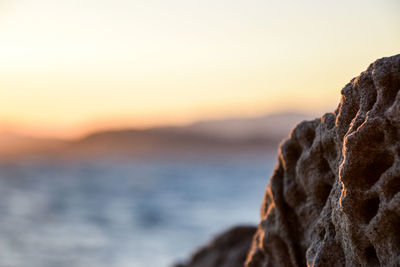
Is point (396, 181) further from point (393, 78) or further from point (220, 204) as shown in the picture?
point (220, 204)

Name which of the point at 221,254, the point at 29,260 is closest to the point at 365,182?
the point at 221,254

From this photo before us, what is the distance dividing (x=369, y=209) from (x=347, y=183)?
0.19 m

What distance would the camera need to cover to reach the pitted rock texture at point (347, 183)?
3.57 meters

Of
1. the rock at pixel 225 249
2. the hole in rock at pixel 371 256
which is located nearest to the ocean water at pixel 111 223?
the rock at pixel 225 249

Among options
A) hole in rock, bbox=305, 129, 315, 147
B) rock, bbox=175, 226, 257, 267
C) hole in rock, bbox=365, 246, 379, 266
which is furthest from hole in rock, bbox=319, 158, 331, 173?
rock, bbox=175, 226, 257, 267

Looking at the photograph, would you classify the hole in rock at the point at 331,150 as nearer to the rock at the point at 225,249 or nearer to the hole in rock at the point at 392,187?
the hole in rock at the point at 392,187

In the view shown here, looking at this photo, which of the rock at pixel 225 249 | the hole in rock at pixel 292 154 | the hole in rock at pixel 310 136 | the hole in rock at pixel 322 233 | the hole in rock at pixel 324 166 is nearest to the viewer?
the hole in rock at pixel 322 233

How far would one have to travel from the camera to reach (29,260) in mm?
19922

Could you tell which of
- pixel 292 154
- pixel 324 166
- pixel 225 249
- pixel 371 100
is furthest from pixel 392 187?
pixel 225 249

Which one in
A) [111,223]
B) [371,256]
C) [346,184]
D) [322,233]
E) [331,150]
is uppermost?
[111,223]

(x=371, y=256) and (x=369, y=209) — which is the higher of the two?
(x=369, y=209)

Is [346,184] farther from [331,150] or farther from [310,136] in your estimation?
[310,136]

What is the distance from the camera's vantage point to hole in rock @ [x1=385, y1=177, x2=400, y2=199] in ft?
11.5

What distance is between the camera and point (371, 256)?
375 cm
